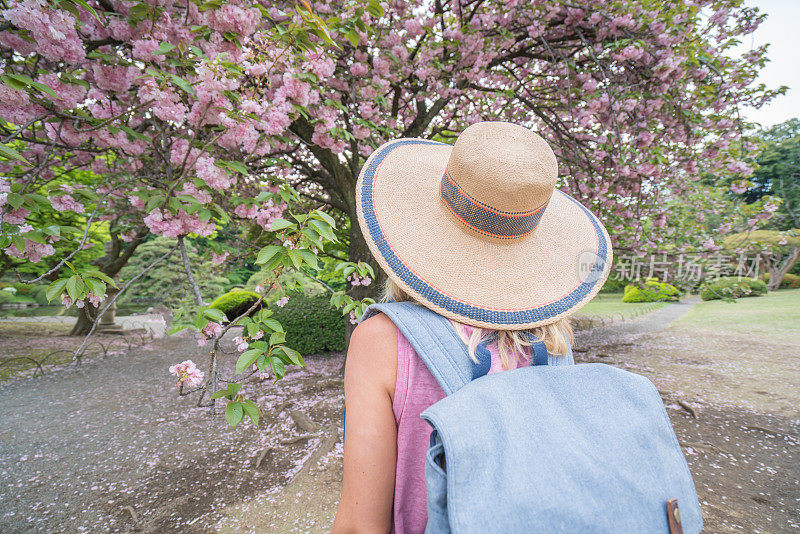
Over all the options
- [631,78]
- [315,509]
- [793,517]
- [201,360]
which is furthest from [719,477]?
[201,360]

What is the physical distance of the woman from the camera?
28.7 inches

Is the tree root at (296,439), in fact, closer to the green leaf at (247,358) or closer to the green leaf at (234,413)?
the green leaf at (234,413)

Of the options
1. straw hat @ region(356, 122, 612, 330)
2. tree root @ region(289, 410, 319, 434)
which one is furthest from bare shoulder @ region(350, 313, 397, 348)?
tree root @ region(289, 410, 319, 434)

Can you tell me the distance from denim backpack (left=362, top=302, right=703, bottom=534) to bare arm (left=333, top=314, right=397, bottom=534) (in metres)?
0.09

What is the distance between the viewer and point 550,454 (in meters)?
0.56

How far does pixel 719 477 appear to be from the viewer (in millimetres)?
3088

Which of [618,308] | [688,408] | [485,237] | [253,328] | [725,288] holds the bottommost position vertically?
[618,308]

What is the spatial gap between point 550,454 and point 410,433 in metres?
0.31

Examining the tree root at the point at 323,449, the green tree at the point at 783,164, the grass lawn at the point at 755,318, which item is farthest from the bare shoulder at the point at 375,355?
the green tree at the point at 783,164

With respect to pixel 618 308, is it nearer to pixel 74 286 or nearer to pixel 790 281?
pixel 790 281

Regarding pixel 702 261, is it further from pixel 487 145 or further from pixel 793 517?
pixel 487 145

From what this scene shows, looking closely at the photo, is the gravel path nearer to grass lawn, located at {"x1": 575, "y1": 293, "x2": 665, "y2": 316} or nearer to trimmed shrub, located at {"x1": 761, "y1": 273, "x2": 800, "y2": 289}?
grass lawn, located at {"x1": 575, "y1": 293, "x2": 665, "y2": 316}

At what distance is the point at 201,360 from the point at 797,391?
1139cm

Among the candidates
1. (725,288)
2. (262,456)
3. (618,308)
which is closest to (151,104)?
(262,456)
